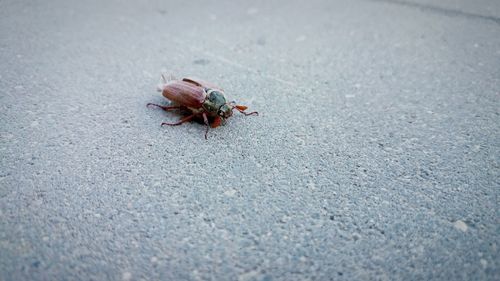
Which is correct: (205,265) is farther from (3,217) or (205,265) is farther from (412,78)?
(412,78)

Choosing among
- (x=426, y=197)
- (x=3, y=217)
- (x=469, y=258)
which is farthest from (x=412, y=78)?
(x=3, y=217)

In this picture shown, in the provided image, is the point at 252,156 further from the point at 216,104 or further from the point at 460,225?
the point at 460,225

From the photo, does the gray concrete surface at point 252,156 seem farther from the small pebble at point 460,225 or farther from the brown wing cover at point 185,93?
the brown wing cover at point 185,93

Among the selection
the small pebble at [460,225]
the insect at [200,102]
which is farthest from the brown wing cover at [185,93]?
the small pebble at [460,225]

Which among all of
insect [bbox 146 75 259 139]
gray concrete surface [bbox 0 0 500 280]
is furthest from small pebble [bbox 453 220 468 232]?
insect [bbox 146 75 259 139]

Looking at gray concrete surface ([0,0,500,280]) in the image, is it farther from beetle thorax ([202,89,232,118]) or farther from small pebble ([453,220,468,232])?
beetle thorax ([202,89,232,118])

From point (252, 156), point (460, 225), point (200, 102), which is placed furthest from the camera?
point (200, 102)

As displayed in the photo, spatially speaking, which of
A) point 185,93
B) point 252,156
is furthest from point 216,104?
point 252,156
